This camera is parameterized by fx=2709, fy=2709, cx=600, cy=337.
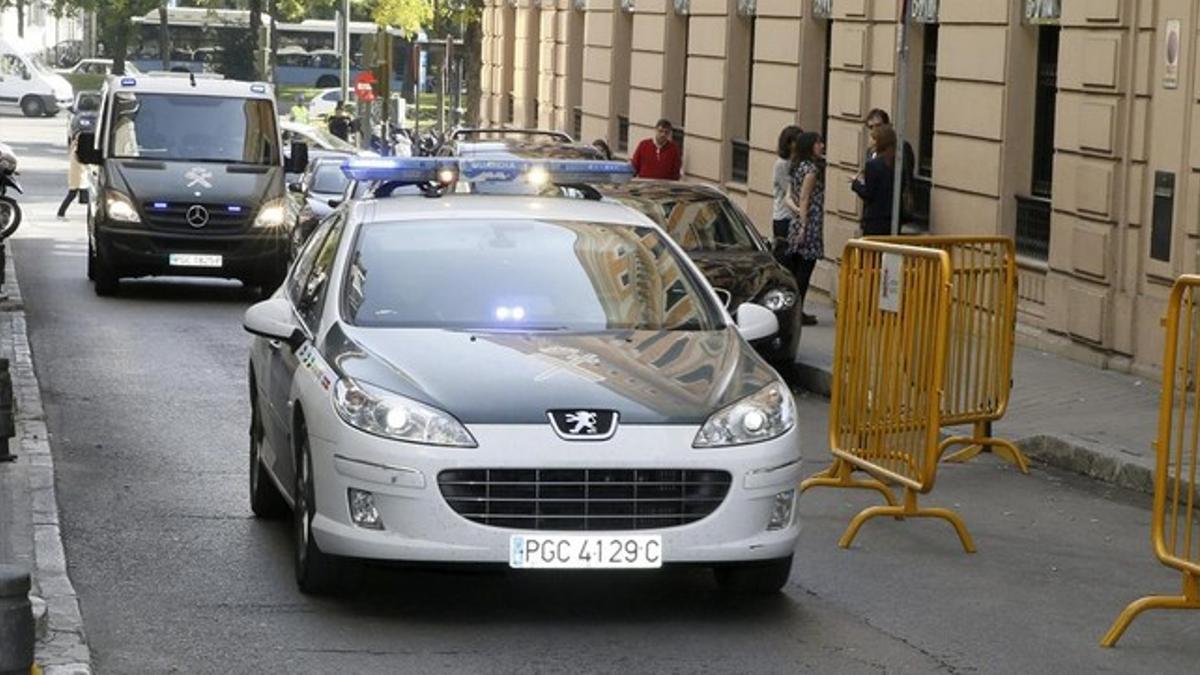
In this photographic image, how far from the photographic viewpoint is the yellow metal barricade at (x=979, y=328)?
43.5ft

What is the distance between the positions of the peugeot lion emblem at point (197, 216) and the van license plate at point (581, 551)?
16.9 metres

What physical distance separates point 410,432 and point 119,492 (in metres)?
3.71

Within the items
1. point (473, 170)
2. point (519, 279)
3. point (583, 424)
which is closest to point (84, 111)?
point (473, 170)

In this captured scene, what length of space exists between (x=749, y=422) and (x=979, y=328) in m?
4.28

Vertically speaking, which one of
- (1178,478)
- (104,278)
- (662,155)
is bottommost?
(104,278)

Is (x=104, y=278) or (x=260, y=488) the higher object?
(x=260, y=488)

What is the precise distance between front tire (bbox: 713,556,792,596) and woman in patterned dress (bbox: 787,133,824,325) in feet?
38.4

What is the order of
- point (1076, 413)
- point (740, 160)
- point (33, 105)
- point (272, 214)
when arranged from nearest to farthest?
point (1076, 413) → point (272, 214) → point (740, 160) → point (33, 105)

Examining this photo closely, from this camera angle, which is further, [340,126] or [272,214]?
[340,126]

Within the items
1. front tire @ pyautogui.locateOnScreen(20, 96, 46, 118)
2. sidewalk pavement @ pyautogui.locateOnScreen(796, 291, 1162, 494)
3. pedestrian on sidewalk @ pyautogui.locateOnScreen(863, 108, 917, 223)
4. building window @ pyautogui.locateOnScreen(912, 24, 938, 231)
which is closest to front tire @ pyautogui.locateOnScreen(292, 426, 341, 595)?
sidewalk pavement @ pyautogui.locateOnScreen(796, 291, 1162, 494)

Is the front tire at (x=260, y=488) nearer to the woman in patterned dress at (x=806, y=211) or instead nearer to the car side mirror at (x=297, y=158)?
the woman in patterned dress at (x=806, y=211)

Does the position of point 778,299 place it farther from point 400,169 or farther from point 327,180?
point 327,180

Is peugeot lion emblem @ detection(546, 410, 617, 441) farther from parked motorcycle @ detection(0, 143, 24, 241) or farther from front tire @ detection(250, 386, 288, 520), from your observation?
parked motorcycle @ detection(0, 143, 24, 241)

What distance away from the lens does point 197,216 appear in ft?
83.8
